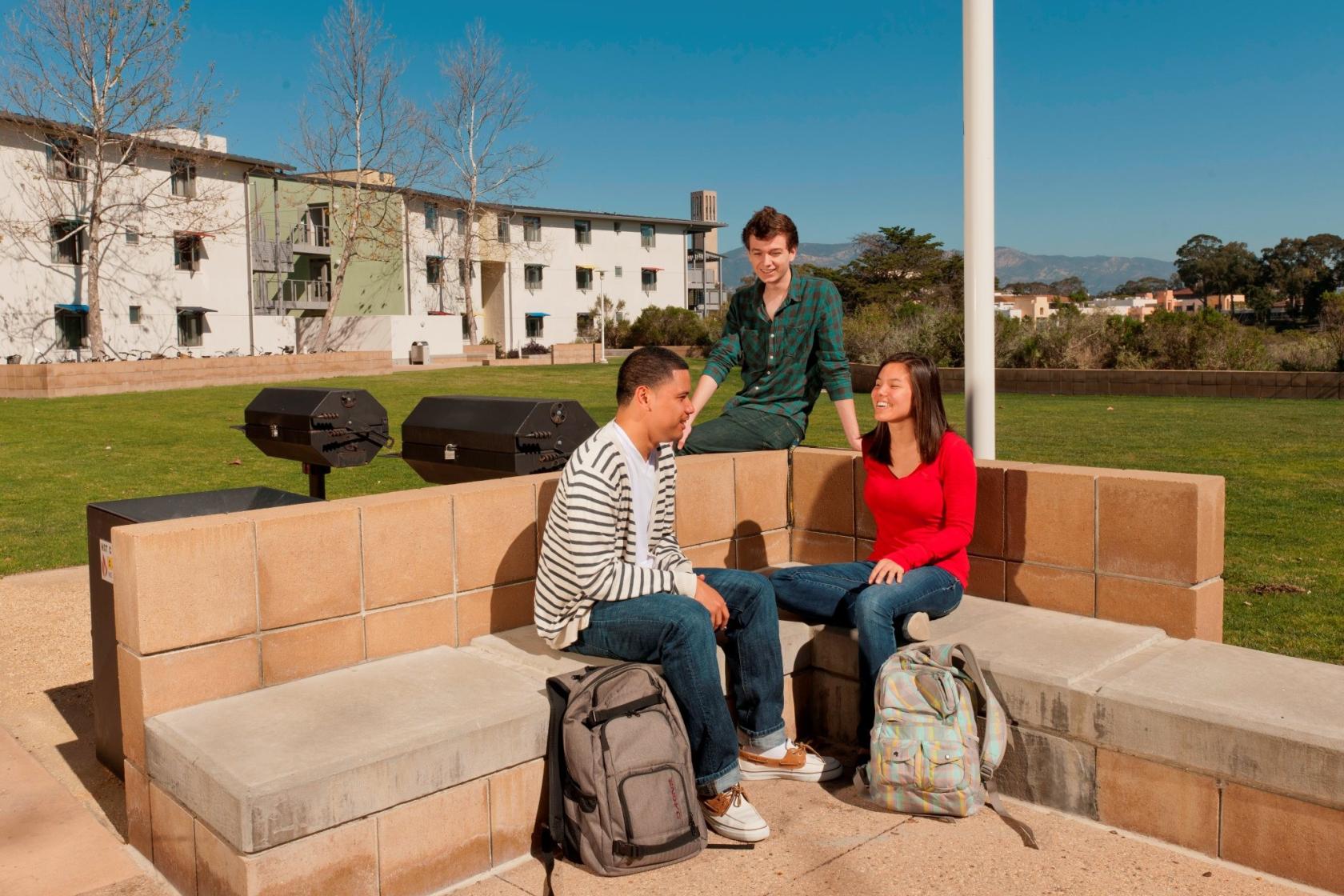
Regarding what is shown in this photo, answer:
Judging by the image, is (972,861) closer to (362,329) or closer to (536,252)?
(362,329)

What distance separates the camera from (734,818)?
3459 mm

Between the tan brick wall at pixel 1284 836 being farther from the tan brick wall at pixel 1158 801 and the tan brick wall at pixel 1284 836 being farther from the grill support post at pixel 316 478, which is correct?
the grill support post at pixel 316 478

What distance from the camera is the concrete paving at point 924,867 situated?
10.3ft

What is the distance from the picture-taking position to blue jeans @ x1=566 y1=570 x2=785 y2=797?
3.51 m

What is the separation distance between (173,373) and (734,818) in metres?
27.5

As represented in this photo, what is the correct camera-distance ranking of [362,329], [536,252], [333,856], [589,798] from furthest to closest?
[536,252] < [362,329] < [589,798] < [333,856]

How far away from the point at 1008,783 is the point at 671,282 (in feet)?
227

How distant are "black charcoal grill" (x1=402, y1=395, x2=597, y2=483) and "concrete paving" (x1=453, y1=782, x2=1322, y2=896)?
6.16 ft

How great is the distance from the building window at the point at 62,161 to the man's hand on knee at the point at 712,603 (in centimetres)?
4016

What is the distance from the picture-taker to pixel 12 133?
38.1m

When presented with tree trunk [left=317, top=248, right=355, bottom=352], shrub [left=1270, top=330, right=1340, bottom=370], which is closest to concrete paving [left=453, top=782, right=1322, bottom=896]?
shrub [left=1270, top=330, right=1340, bottom=370]

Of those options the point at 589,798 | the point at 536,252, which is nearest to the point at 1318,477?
the point at 589,798

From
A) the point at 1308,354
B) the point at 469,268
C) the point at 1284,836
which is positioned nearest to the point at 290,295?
the point at 469,268

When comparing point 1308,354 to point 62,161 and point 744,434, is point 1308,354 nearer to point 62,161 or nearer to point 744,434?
point 744,434
